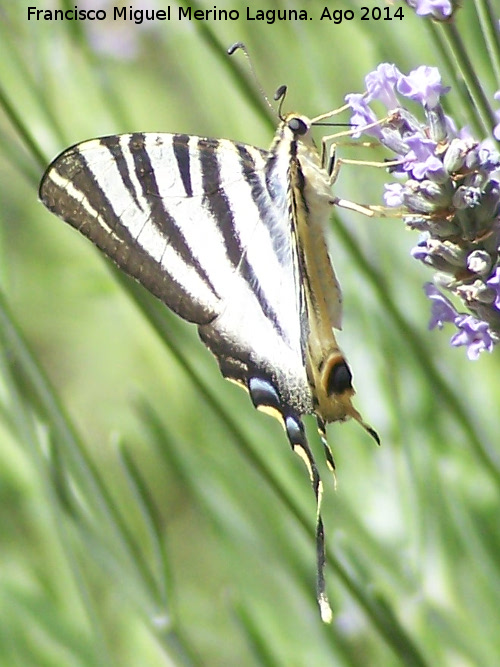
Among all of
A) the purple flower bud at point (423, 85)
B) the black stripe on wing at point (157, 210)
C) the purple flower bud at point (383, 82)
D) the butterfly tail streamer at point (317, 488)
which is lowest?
the butterfly tail streamer at point (317, 488)

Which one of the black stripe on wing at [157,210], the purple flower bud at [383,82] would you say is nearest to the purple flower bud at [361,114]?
the purple flower bud at [383,82]

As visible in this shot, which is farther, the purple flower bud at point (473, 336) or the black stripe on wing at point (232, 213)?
the black stripe on wing at point (232, 213)

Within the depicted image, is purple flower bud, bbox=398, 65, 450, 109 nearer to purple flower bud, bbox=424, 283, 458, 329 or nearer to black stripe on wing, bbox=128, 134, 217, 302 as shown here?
purple flower bud, bbox=424, 283, 458, 329

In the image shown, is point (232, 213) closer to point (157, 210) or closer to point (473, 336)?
point (157, 210)

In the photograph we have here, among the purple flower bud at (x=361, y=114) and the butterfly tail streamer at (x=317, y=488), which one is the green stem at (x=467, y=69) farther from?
the butterfly tail streamer at (x=317, y=488)

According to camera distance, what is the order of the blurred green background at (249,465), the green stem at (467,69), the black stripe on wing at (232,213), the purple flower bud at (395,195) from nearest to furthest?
the green stem at (467,69) → the purple flower bud at (395,195) → the blurred green background at (249,465) → the black stripe on wing at (232,213)

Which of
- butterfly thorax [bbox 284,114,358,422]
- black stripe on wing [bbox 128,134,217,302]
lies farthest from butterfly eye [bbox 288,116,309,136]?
black stripe on wing [bbox 128,134,217,302]

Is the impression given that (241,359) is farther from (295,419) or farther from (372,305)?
(372,305)

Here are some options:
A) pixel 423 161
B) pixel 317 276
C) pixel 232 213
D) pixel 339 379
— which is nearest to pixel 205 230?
pixel 232 213
